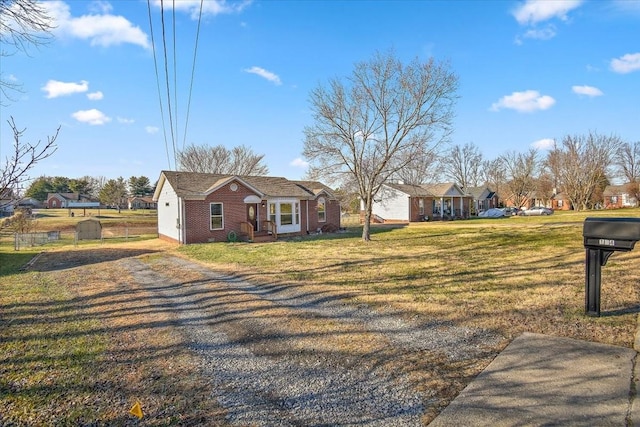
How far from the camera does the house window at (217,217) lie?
64.9ft

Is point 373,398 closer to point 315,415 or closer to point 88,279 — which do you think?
point 315,415

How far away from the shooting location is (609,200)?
223ft

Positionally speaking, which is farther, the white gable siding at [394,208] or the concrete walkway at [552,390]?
the white gable siding at [394,208]

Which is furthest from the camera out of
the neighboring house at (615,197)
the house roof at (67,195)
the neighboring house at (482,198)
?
the house roof at (67,195)

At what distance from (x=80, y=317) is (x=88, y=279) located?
411 cm

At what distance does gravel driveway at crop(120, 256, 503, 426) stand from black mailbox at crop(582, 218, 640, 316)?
1929 mm

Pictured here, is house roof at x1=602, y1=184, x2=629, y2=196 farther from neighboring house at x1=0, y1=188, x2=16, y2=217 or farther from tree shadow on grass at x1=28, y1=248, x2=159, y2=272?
neighboring house at x1=0, y1=188, x2=16, y2=217

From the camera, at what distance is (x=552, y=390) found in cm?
335

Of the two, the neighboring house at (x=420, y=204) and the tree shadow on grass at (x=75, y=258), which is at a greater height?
the neighboring house at (x=420, y=204)

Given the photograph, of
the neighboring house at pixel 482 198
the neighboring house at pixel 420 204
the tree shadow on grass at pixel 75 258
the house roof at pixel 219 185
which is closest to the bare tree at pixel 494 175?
the neighboring house at pixel 482 198

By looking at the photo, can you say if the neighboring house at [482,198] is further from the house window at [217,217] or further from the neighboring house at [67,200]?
the neighboring house at [67,200]

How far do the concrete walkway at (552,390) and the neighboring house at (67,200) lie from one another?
337 ft

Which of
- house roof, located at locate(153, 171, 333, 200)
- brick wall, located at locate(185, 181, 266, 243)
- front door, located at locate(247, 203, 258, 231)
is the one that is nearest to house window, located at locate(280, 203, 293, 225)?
house roof, located at locate(153, 171, 333, 200)

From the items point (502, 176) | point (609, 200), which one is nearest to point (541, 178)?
point (502, 176)
